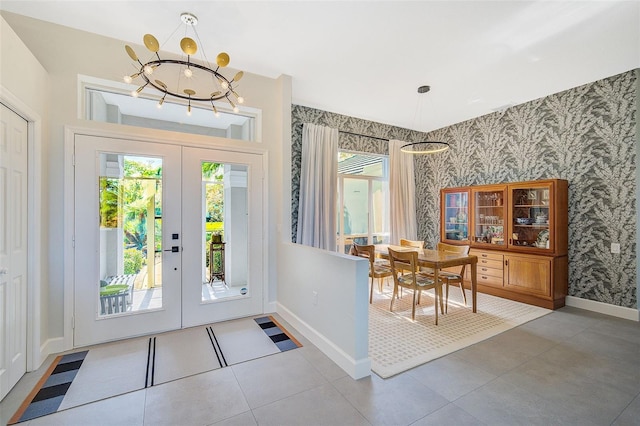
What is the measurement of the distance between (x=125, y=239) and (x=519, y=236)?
5.24 meters

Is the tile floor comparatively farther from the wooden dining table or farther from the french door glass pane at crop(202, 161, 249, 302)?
the french door glass pane at crop(202, 161, 249, 302)

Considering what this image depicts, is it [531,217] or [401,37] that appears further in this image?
[531,217]

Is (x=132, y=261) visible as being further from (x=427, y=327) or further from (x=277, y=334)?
(x=427, y=327)

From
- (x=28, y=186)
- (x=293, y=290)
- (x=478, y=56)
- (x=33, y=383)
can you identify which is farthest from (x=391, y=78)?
(x=33, y=383)

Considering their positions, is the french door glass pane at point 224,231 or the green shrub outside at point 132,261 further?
the french door glass pane at point 224,231

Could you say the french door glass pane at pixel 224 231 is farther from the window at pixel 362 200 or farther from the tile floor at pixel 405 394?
the window at pixel 362 200

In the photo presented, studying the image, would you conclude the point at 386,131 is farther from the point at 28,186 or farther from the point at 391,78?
the point at 28,186

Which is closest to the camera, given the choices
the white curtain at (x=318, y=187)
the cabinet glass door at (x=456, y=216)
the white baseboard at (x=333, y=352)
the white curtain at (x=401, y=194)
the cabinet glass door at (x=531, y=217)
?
the white baseboard at (x=333, y=352)

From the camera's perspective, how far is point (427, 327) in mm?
3182

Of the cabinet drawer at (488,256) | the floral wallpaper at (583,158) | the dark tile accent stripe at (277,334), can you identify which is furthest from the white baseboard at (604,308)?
the dark tile accent stripe at (277,334)

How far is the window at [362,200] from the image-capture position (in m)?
5.15

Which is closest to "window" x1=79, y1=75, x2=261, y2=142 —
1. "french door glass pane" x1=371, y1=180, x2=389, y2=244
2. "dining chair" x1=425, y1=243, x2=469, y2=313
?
"french door glass pane" x1=371, y1=180, x2=389, y2=244

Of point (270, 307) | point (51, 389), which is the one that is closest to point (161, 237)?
point (51, 389)

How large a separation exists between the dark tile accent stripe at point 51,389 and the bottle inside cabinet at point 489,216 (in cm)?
534
